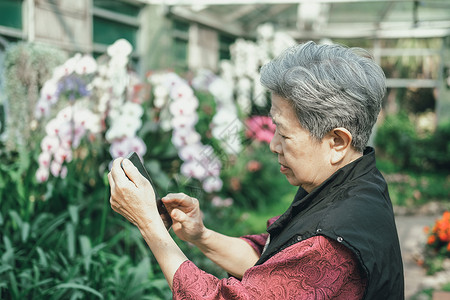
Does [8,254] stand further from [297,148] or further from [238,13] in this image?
[238,13]

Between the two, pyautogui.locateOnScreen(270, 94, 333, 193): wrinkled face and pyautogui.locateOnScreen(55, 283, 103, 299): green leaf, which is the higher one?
pyautogui.locateOnScreen(270, 94, 333, 193): wrinkled face

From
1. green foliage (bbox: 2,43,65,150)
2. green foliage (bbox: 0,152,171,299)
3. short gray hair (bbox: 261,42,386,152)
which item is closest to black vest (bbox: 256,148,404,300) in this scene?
short gray hair (bbox: 261,42,386,152)

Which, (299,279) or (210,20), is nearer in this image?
(299,279)

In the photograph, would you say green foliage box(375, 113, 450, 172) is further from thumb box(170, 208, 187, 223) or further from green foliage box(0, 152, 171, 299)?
thumb box(170, 208, 187, 223)

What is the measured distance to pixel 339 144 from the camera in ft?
4.28

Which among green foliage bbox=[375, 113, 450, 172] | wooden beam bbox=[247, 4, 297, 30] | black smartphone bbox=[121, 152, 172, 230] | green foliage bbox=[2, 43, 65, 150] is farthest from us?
wooden beam bbox=[247, 4, 297, 30]

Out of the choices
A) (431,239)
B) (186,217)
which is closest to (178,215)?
(186,217)

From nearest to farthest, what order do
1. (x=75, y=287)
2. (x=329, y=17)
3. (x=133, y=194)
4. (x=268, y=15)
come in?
1. (x=133, y=194)
2. (x=75, y=287)
3. (x=268, y=15)
4. (x=329, y=17)

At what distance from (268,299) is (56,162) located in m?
2.21

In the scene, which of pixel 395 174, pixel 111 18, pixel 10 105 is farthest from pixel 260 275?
Answer: pixel 395 174

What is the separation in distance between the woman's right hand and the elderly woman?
250 millimetres

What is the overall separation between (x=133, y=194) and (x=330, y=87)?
603mm

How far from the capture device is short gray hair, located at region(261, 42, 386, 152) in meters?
1.21

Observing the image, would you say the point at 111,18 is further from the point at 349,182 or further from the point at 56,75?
the point at 349,182
